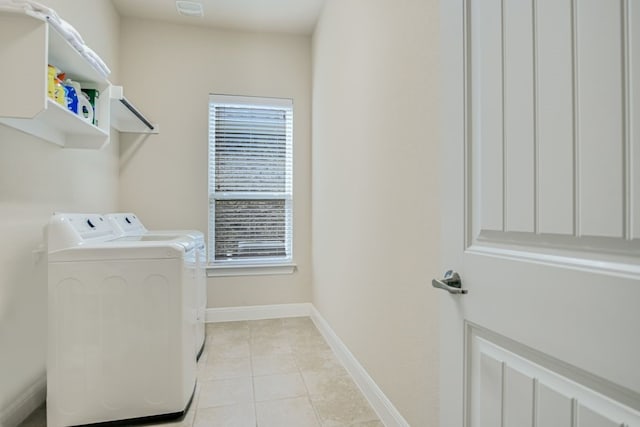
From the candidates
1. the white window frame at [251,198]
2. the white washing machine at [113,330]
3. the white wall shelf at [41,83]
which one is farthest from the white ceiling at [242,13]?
the white washing machine at [113,330]

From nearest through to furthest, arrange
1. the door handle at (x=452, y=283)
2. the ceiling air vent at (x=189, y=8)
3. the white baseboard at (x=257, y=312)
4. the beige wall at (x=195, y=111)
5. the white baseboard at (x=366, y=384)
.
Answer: the door handle at (x=452, y=283) < the white baseboard at (x=366, y=384) < the ceiling air vent at (x=189, y=8) < the beige wall at (x=195, y=111) < the white baseboard at (x=257, y=312)

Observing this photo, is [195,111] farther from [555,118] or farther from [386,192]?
[555,118]

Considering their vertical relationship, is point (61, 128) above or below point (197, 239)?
above

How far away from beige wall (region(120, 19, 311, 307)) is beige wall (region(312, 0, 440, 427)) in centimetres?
75

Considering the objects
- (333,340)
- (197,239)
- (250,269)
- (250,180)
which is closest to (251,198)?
(250,180)

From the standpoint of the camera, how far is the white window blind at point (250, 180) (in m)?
3.35

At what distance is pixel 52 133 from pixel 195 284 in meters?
1.18

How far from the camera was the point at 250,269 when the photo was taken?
3.37 meters

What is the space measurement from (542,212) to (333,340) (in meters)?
2.22

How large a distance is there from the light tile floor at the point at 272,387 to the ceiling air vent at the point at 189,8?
2849 millimetres

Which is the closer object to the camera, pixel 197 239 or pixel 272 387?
pixel 272 387

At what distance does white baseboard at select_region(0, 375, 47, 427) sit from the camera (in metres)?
1.61

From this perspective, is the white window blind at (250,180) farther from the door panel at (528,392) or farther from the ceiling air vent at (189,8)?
the door panel at (528,392)

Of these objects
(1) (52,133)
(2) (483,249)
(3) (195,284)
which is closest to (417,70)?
(2) (483,249)
